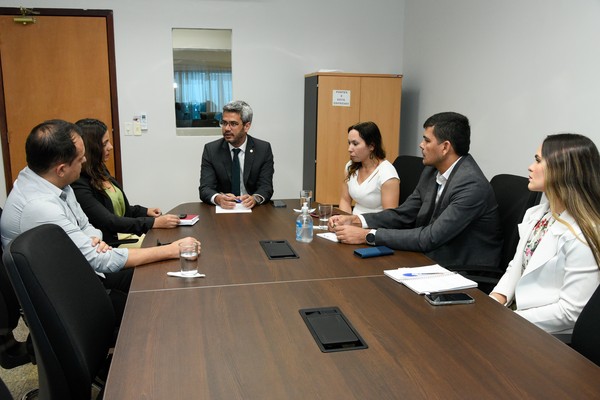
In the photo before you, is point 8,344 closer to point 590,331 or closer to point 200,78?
point 590,331

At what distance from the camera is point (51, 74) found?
4.57 m

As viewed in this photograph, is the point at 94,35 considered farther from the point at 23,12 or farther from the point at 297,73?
the point at 297,73

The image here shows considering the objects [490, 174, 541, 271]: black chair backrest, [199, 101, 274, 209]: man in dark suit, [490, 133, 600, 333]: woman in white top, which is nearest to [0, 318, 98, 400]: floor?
[199, 101, 274, 209]: man in dark suit

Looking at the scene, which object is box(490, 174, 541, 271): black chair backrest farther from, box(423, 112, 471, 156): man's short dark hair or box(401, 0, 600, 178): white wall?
box(401, 0, 600, 178): white wall

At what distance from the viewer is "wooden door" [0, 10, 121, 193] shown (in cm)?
447

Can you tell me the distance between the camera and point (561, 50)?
2992 millimetres

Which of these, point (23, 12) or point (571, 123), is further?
point (23, 12)

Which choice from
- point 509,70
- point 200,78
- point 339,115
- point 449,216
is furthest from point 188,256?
point 200,78

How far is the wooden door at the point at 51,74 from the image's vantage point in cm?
447

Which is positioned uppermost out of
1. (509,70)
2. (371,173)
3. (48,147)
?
(509,70)

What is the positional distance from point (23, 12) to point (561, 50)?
443cm

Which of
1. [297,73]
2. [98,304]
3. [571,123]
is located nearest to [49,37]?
[297,73]

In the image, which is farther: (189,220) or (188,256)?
(189,220)

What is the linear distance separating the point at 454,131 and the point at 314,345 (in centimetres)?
158
